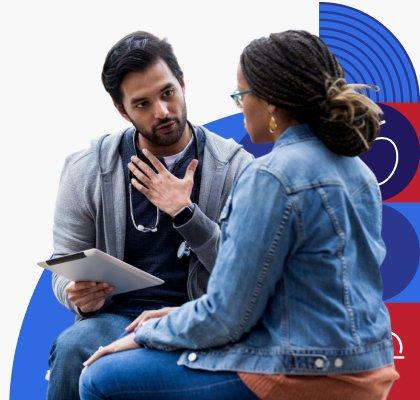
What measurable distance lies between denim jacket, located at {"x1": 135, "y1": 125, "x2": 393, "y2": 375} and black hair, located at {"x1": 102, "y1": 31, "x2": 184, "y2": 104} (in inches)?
37.7

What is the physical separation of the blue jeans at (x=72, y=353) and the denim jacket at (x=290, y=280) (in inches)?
26.6

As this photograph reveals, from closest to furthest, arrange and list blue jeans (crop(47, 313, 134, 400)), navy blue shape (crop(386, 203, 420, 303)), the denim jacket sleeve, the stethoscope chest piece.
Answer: the denim jacket sleeve, blue jeans (crop(47, 313, 134, 400)), the stethoscope chest piece, navy blue shape (crop(386, 203, 420, 303))

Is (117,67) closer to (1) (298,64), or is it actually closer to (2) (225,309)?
(1) (298,64)

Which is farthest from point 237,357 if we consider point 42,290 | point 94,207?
point 42,290

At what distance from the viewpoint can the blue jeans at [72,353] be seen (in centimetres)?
257

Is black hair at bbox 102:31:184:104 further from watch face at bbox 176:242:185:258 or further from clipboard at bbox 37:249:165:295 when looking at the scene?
clipboard at bbox 37:249:165:295

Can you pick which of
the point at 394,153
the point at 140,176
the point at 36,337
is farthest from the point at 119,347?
the point at 394,153

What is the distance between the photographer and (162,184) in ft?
8.95

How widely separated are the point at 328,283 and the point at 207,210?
36.2 inches

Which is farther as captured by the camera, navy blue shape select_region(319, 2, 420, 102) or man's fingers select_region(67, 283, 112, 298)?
navy blue shape select_region(319, 2, 420, 102)

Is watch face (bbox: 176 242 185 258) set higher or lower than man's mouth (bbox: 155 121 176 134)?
lower

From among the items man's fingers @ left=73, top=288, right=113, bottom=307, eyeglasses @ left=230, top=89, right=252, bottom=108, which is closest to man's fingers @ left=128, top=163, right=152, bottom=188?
man's fingers @ left=73, top=288, right=113, bottom=307

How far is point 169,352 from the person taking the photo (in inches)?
80.2

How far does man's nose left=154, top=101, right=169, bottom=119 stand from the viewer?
2.78 m
